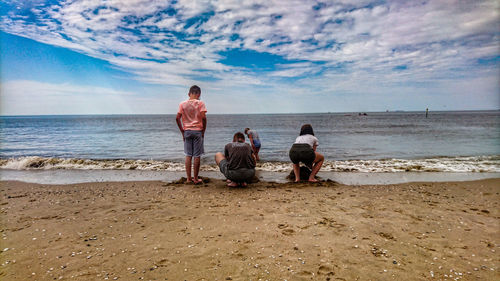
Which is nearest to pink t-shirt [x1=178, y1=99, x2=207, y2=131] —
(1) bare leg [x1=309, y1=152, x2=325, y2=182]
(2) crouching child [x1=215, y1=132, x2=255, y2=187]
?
(2) crouching child [x1=215, y1=132, x2=255, y2=187]

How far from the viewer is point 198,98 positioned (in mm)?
6992

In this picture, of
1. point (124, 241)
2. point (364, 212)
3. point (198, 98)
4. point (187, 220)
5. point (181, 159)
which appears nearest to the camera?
point (124, 241)

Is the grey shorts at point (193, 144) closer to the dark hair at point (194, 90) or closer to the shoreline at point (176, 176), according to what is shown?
the dark hair at point (194, 90)

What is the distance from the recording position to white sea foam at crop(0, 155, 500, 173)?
965 cm

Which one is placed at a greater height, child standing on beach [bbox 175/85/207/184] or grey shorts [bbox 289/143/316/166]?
child standing on beach [bbox 175/85/207/184]

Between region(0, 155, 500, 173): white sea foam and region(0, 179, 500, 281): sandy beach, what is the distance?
3619 millimetres

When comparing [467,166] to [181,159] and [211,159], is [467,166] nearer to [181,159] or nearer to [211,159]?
[211,159]

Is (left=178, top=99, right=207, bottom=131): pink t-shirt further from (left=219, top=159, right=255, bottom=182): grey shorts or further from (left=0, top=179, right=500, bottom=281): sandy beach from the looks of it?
(left=0, top=179, right=500, bottom=281): sandy beach

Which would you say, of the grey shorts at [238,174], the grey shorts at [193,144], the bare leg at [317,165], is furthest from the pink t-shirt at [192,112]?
the bare leg at [317,165]

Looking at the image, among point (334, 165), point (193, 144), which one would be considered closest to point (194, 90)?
point (193, 144)

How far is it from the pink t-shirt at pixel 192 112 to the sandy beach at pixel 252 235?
1.84 metres

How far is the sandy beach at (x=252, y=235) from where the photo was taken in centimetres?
286

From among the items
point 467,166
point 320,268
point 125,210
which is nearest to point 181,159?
point 125,210

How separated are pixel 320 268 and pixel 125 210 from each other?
12.6 ft
